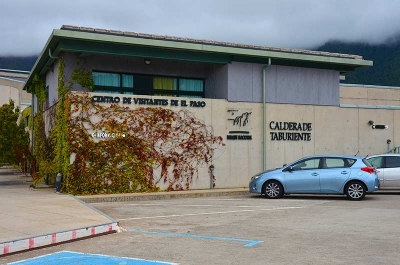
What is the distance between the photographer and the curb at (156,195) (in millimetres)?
18156

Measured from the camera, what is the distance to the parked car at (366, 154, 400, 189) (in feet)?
64.8

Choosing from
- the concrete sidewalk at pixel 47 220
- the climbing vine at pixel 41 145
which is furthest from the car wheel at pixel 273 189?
the climbing vine at pixel 41 145

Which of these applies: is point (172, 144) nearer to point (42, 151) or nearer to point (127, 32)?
point (127, 32)

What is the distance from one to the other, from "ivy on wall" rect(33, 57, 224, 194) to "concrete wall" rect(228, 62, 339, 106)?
2543 millimetres

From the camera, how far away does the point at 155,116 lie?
20.8 meters

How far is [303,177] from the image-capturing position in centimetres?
1792

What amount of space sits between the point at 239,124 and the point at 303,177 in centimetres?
532

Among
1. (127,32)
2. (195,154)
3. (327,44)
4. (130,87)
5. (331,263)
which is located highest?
(327,44)

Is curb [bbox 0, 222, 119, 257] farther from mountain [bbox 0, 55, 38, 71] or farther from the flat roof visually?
mountain [bbox 0, 55, 38, 71]

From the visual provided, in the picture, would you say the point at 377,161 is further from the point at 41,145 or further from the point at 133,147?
the point at 41,145

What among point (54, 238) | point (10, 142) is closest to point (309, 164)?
point (54, 238)

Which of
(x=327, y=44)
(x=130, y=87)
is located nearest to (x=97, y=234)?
(x=130, y=87)

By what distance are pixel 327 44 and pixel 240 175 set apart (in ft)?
262

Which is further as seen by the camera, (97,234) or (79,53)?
(79,53)
